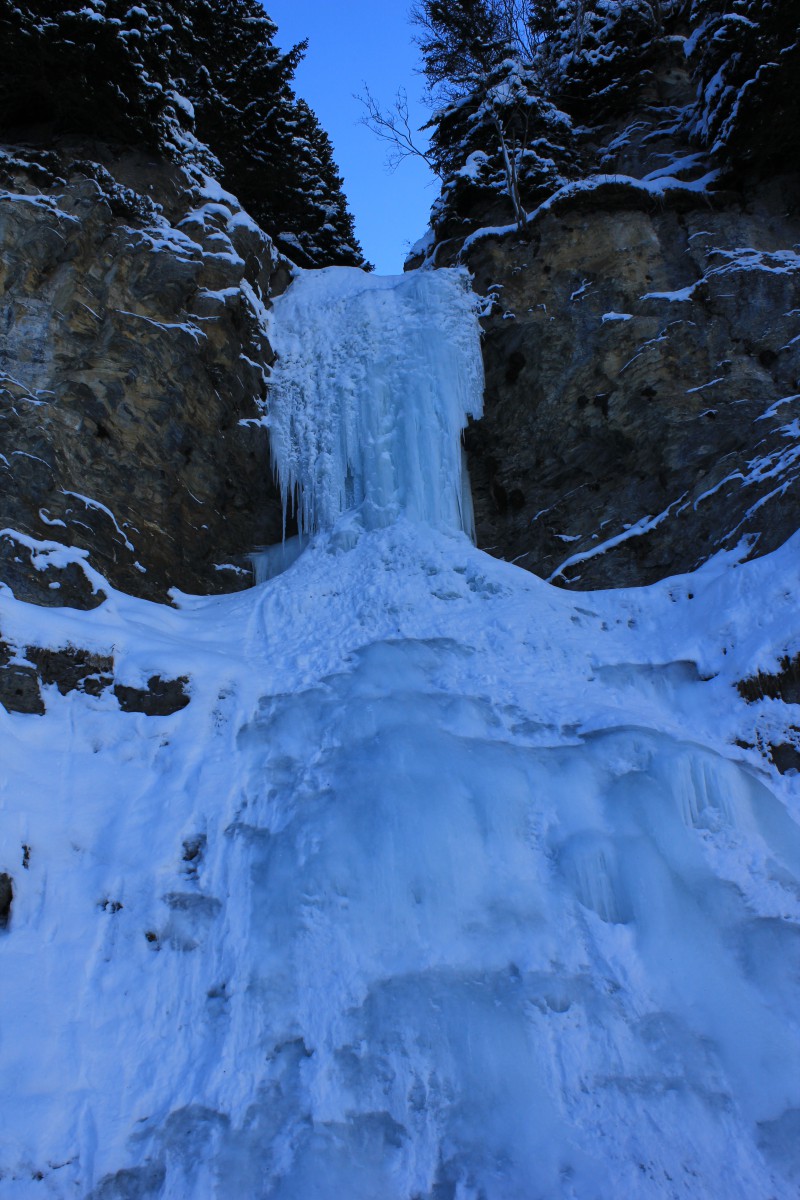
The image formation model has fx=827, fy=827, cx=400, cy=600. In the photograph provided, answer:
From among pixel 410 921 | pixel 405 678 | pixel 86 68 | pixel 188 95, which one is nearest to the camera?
pixel 410 921

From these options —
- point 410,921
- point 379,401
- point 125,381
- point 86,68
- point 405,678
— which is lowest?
point 410,921

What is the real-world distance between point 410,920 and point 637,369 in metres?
7.71

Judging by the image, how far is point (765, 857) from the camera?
5793mm

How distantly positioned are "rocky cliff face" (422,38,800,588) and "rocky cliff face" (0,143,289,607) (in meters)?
3.35

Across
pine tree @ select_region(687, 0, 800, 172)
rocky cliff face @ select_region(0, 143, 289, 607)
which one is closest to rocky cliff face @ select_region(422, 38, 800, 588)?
pine tree @ select_region(687, 0, 800, 172)

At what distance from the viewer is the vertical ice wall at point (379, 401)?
1041 cm

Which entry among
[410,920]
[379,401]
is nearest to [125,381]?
[379,401]

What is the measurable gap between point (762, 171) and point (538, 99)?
150 inches

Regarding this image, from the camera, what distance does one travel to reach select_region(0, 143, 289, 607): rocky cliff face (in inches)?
335

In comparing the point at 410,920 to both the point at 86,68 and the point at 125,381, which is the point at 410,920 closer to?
the point at 125,381

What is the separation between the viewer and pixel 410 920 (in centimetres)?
535

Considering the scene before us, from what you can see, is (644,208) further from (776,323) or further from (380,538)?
(380,538)

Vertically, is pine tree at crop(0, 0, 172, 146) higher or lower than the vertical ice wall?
higher

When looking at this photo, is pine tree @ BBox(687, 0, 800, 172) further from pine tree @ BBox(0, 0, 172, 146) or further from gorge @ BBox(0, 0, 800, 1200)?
pine tree @ BBox(0, 0, 172, 146)
